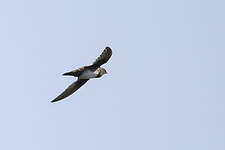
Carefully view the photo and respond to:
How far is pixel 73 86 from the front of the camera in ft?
149

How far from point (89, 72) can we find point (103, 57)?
1211 millimetres

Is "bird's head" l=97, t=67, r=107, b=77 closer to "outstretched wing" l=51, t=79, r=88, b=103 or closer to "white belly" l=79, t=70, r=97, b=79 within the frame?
"white belly" l=79, t=70, r=97, b=79

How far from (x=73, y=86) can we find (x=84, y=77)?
1717 mm

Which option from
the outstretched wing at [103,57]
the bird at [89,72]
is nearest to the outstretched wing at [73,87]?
the bird at [89,72]

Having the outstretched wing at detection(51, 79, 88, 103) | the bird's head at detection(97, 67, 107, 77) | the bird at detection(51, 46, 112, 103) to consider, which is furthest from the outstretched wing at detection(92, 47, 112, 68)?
the outstretched wing at detection(51, 79, 88, 103)

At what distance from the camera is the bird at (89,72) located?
43.0m

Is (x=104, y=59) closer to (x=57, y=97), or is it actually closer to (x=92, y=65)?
(x=92, y=65)

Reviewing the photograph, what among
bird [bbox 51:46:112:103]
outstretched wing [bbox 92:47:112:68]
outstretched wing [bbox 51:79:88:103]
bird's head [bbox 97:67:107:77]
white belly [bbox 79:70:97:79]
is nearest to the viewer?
outstretched wing [bbox 92:47:112:68]

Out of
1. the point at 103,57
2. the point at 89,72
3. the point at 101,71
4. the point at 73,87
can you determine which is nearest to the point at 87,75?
the point at 89,72

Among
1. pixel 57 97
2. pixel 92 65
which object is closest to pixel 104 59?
pixel 92 65

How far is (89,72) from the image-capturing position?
43.8 m

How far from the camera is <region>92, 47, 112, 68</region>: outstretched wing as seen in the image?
1687 inches

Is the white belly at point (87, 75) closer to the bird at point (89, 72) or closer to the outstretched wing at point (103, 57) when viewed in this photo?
the bird at point (89, 72)

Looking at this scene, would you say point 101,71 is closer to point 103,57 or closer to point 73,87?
point 103,57
